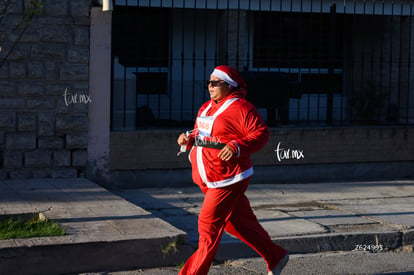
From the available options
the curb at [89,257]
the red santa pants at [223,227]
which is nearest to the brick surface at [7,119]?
the curb at [89,257]

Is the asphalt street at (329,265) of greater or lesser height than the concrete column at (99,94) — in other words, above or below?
below

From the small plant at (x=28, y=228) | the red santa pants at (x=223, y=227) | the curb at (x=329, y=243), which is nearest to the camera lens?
the red santa pants at (x=223, y=227)

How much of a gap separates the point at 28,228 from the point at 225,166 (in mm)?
2391

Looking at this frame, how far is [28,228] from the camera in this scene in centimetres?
749

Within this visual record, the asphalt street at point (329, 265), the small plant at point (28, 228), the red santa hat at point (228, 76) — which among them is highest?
the red santa hat at point (228, 76)

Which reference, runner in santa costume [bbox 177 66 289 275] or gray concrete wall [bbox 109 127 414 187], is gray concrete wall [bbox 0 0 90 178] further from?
runner in santa costume [bbox 177 66 289 275]

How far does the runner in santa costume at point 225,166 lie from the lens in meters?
6.00

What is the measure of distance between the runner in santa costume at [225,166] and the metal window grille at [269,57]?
200 inches

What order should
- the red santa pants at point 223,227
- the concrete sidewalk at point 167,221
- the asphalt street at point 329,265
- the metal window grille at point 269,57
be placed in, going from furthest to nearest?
the metal window grille at point 269,57
the asphalt street at point 329,265
the concrete sidewalk at point 167,221
the red santa pants at point 223,227

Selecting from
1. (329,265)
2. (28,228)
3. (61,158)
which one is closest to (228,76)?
(329,265)

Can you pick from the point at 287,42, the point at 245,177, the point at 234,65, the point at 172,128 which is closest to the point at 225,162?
the point at 245,177

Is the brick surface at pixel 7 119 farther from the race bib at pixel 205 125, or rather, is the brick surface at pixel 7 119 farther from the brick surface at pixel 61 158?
the race bib at pixel 205 125

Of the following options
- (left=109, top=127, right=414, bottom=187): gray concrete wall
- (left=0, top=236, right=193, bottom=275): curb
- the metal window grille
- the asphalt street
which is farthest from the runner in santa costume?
the metal window grille

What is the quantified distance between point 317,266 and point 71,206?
9.58 feet
